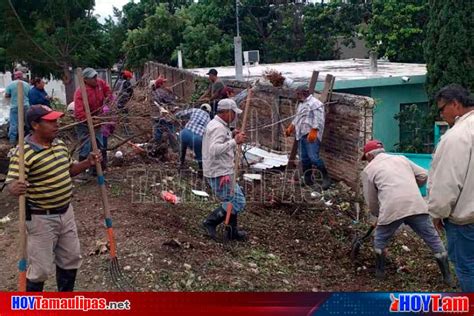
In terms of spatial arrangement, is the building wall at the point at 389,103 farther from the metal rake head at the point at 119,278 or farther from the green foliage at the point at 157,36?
the green foliage at the point at 157,36

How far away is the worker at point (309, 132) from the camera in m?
8.56

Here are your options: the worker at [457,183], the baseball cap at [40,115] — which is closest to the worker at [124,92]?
the baseball cap at [40,115]

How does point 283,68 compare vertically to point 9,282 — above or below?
above

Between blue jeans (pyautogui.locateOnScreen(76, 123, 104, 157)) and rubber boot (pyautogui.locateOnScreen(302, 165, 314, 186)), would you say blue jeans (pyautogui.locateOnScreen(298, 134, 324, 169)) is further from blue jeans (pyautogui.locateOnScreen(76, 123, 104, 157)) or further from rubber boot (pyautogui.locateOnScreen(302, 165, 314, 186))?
blue jeans (pyautogui.locateOnScreen(76, 123, 104, 157))

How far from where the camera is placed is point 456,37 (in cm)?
1248

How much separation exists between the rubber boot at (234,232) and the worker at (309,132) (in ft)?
8.44

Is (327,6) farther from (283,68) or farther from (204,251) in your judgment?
(204,251)

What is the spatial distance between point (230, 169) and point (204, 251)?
93cm

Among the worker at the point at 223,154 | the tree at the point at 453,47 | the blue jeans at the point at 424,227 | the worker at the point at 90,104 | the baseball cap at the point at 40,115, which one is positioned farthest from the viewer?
the tree at the point at 453,47

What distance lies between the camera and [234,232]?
6441 mm

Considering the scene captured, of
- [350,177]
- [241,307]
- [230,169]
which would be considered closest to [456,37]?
[350,177]

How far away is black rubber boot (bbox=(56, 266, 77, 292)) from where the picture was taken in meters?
4.52

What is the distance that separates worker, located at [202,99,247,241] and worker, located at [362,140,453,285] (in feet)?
4.67

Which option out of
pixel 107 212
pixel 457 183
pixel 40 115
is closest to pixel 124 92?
pixel 107 212
